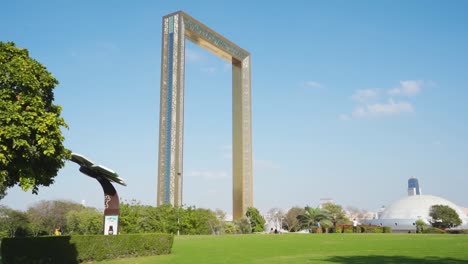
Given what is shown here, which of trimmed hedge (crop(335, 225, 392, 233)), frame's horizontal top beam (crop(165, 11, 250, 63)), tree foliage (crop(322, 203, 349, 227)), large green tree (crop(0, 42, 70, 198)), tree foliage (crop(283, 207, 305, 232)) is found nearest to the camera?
large green tree (crop(0, 42, 70, 198))

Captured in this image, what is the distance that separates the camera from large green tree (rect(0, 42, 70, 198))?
10.4m

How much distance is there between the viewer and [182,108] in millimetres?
45031

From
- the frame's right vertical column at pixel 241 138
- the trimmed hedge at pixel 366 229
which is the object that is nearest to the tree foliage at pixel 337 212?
the frame's right vertical column at pixel 241 138

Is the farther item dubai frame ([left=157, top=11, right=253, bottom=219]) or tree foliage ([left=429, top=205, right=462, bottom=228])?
tree foliage ([left=429, top=205, right=462, bottom=228])

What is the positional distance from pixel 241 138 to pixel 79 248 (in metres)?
41.1

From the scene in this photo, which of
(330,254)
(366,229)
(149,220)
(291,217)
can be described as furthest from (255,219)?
(291,217)

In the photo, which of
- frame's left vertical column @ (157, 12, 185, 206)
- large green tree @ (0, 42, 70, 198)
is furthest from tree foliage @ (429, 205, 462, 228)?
large green tree @ (0, 42, 70, 198)

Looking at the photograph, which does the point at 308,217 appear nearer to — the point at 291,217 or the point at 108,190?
the point at 291,217

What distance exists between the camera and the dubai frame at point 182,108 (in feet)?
142

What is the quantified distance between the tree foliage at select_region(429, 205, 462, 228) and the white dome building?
18250 mm

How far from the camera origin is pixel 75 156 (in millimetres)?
16688

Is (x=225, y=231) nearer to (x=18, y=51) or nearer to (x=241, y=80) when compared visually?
(x=241, y=80)

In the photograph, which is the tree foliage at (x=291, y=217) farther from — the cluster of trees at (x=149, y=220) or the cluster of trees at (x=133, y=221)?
Result: the cluster of trees at (x=133, y=221)

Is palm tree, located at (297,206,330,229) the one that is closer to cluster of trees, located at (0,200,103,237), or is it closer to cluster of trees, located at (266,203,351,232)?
cluster of trees, located at (266,203,351,232)
